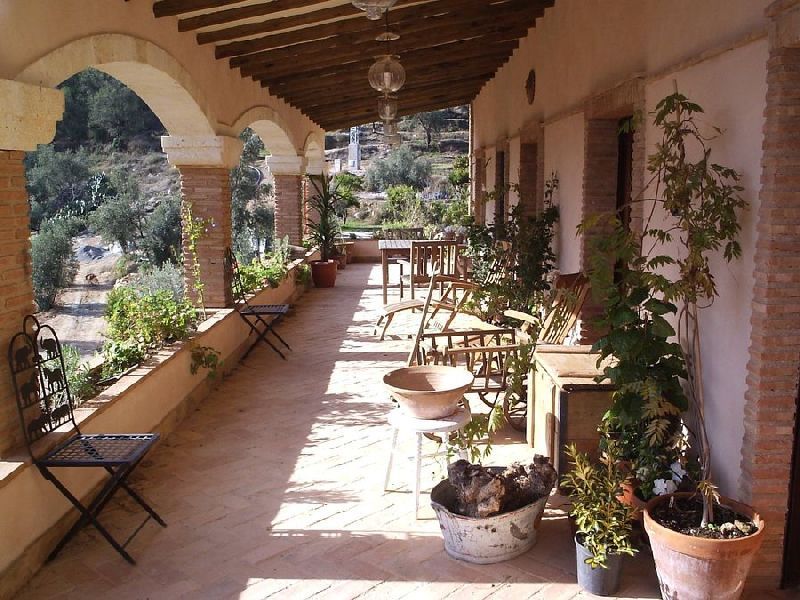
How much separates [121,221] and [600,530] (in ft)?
55.8

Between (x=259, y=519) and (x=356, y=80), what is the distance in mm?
6758

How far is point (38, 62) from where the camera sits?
11.0 ft

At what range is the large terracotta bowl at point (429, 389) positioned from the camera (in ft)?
11.2

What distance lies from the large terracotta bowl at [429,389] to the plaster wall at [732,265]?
1128 mm

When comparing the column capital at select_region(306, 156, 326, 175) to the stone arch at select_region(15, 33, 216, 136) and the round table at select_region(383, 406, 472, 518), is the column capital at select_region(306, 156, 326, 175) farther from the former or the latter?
the round table at select_region(383, 406, 472, 518)

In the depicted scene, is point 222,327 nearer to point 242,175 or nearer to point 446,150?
point 242,175

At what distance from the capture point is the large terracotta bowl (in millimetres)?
3426

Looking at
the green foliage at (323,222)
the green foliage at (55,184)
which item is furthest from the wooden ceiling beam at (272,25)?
the green foliage at (55,184)

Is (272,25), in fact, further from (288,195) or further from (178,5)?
(288,195)

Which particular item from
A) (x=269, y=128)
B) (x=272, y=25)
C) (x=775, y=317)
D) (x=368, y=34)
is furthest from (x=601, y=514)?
(x=269, y=128)

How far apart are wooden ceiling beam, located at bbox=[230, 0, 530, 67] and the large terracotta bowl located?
A: 4.02 m

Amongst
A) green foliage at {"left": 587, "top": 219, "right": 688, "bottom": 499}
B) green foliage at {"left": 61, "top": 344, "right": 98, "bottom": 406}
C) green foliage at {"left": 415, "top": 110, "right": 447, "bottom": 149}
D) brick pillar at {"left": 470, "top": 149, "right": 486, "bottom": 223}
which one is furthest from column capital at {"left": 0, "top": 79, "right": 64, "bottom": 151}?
green foliage at {"left": 415, "top": 110, "right": 447, "bottom": 149}

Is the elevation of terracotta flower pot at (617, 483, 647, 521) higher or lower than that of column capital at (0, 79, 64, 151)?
lower

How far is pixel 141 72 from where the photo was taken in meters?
4.98
